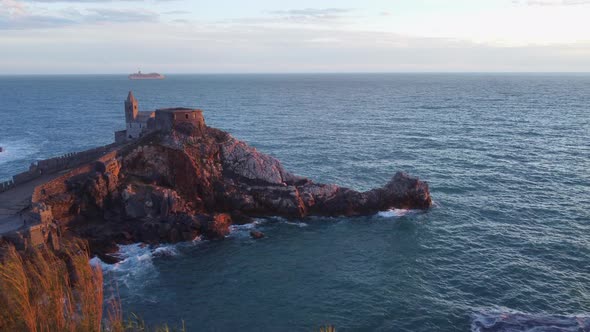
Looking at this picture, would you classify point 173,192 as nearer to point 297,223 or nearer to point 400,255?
point 297,223

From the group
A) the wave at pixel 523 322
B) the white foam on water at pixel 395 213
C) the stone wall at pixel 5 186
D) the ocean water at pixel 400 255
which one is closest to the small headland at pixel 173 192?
the stone wall at pixel 5 186

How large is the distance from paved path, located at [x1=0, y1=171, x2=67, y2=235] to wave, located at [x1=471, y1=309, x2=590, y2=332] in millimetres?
44188

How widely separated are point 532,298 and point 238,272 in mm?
28017

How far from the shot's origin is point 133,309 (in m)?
38.6

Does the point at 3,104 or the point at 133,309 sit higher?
the point at 3,104

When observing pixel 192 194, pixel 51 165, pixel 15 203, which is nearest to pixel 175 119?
pixel 192 194

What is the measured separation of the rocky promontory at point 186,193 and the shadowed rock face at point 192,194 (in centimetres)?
12

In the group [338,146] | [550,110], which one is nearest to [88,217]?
[338,146]

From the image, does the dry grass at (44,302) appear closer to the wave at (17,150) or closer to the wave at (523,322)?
the wave at (523,322)

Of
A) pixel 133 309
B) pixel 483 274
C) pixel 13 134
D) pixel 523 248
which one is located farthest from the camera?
pixel 13 134

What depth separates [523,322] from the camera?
35.9 m

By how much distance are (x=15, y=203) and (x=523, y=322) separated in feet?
176

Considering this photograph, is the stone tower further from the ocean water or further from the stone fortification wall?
the ocean water

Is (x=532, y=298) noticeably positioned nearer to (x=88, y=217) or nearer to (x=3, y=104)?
(x=88, y=217)
